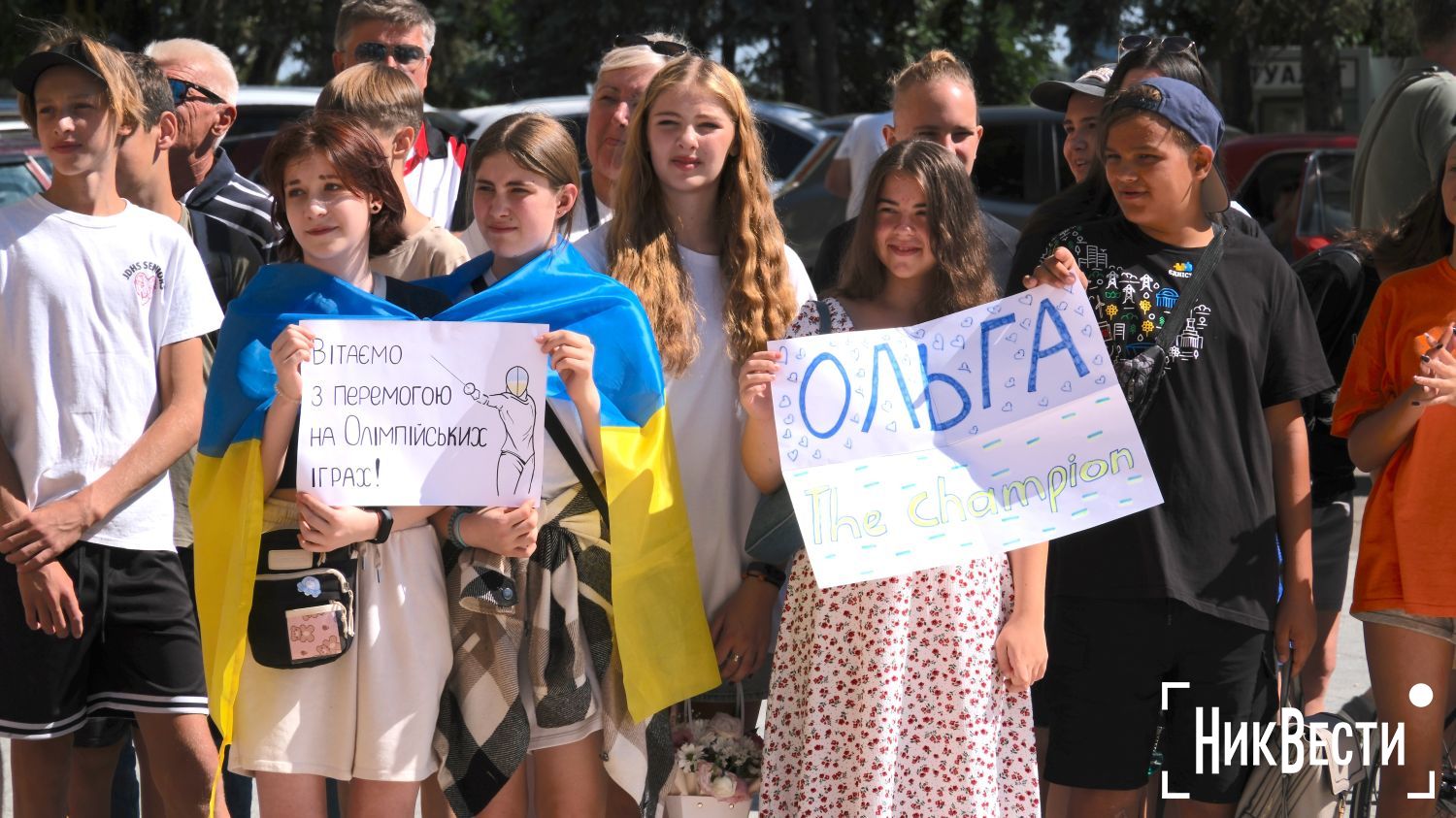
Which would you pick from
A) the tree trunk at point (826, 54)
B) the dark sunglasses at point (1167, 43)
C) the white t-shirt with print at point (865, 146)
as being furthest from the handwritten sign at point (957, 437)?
the tree trunk at point (826, 54)

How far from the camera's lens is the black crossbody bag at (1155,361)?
370 centimetres

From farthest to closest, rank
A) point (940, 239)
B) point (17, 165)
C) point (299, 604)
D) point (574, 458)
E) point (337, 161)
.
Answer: point (17, 165) < point (940, 239) < point (574, 458) < point (337, 161) < point (299, 604)

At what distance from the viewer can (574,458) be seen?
145 inches

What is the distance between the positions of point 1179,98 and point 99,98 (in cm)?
267

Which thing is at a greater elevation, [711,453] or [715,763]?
[711,453]

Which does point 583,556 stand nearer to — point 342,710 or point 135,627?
point 342,710

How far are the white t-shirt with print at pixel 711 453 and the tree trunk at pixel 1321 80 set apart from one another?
634 inches

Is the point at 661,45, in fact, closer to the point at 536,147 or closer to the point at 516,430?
the point at 536,147

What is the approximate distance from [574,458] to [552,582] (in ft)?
0.95

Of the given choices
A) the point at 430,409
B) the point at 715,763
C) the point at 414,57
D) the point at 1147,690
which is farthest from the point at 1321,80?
the point at 430,409

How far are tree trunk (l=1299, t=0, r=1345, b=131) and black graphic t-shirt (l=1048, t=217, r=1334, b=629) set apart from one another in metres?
15.7

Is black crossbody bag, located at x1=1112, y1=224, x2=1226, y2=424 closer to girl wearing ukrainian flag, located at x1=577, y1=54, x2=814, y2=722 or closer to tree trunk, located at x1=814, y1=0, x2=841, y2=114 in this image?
girl wearing ukrainian flag, located at x1=577, y1=54, x2=814, y2=722

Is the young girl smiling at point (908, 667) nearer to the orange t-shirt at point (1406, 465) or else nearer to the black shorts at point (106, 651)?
the orange t-shirt at point (1406, 465)

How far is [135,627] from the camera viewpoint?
13.3 ft
